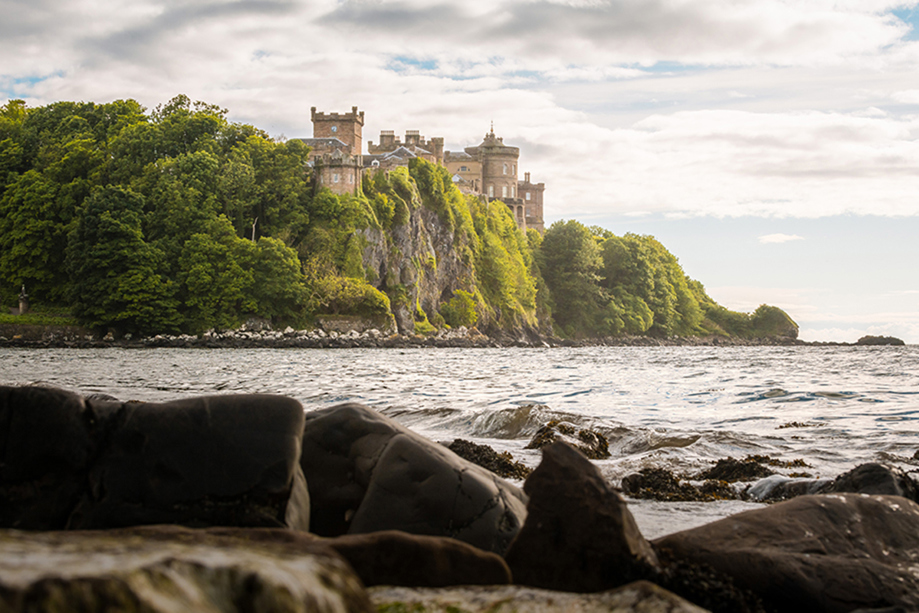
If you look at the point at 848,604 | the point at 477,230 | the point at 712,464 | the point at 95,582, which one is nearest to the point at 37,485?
the point at 95,582

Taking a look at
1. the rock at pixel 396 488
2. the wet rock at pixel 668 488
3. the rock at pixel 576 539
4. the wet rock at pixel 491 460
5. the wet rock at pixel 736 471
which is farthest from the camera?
the wet rock at pixel 491 460

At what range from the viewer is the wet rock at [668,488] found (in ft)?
20.7

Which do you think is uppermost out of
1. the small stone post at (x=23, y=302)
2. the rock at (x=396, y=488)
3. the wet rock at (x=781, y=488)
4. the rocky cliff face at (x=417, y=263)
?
the rocky cliff face at (x=417, y=263)

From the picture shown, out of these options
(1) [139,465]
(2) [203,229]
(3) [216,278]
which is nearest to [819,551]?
(1) [139,465]

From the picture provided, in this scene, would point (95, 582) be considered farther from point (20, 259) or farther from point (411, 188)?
point (411, 188)

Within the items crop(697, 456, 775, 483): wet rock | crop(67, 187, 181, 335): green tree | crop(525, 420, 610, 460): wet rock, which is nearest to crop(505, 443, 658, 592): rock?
crop(697, 456, 775, 483): wet rock

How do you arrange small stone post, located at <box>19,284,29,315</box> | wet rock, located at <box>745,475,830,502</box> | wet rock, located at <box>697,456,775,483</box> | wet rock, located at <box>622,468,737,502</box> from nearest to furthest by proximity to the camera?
1. wet rock, located at <box>745,475,830,502</box>
2. wet rock, located at <box>622,468,737,502</box>
3. wet rock, located at <box>697,456,775,483</box>
4. small stone post, located at <box>19,284,29,315</box>

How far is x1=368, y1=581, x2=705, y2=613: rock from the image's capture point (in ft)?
8.73

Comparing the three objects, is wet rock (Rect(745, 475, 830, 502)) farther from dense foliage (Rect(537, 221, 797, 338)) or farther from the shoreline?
dense foliage (Rect(537, 221, 797, 338))

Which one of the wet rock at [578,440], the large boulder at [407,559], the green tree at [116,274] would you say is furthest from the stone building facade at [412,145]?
the large boulder at [407,559]

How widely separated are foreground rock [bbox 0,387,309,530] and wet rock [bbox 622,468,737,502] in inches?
133

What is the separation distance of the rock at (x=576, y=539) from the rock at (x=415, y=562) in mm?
364

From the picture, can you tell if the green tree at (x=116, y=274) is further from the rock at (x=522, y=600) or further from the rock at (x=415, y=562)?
the rock at (x=522, y=600)

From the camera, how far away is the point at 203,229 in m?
61.1
